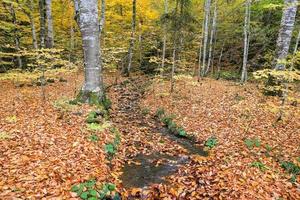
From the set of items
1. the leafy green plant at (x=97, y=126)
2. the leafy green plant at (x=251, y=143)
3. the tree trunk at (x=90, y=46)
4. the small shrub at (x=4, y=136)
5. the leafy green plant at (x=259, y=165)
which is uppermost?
the tree trunk at (x=90, y=46)

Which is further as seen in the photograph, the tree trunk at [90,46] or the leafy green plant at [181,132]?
the tree trunk at [90,46]

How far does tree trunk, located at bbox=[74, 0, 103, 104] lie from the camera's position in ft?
30.8

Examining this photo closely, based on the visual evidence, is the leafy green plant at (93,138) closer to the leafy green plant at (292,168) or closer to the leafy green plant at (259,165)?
the leafy green plant at (259,165)

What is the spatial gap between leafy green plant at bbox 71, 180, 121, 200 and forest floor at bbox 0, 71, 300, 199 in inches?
5.4

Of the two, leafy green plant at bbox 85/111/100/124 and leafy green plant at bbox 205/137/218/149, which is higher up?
leafy green plant at bbox 85/111/100/124

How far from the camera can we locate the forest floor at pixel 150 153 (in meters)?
5.37

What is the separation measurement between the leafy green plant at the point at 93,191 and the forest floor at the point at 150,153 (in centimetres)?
14

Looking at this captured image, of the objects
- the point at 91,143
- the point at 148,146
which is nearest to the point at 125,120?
the point at 148,146

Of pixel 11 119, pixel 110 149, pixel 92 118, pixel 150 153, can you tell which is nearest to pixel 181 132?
pixel 150 153

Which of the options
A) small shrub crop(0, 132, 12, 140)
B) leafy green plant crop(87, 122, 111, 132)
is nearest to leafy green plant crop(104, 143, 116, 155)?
leafy green plant crop(87, 122, 111, 132)

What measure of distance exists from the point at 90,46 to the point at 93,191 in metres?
6.18

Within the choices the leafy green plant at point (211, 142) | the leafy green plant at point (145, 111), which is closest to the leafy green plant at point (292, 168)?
the leafy green plant at point (211, 142)

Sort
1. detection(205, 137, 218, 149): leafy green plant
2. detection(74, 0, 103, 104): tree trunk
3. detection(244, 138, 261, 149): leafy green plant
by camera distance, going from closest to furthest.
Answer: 1. detection(244, 138, 261, 149): leafy green plant
2. detection(205, 137, 218, 149): leafy green plant
3. detection(74, 0, 103, 104): tree trunk

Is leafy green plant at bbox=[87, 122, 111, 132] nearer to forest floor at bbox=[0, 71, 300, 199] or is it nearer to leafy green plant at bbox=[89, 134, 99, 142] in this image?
forest floor at bbox=[0, 71, 300, 199]
